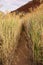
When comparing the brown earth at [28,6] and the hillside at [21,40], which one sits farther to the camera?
the brown earth at [28,6]

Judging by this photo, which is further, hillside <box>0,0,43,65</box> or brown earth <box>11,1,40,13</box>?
brown earth <box>11,1,40,13</box>

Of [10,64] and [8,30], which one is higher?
[8,30]

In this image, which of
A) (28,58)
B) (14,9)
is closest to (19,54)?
(28,58)

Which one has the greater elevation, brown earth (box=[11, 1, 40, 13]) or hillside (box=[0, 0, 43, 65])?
brown earth (box=[11, 1, 40, 13])

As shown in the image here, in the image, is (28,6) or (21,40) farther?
(28,6)

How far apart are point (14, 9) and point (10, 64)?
1.37 meters

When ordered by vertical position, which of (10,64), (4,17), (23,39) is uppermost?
(4,17)

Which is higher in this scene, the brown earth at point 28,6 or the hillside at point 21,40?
the brown earth at point 28,6

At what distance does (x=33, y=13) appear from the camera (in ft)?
12.6

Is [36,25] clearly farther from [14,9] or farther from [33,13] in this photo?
[14,9]

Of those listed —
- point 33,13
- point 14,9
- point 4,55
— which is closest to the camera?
point 4,55

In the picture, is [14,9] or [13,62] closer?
[13,62]

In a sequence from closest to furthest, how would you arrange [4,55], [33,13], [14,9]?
[4,55] → [33,13] → [14,9]

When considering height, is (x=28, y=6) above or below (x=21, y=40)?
above
